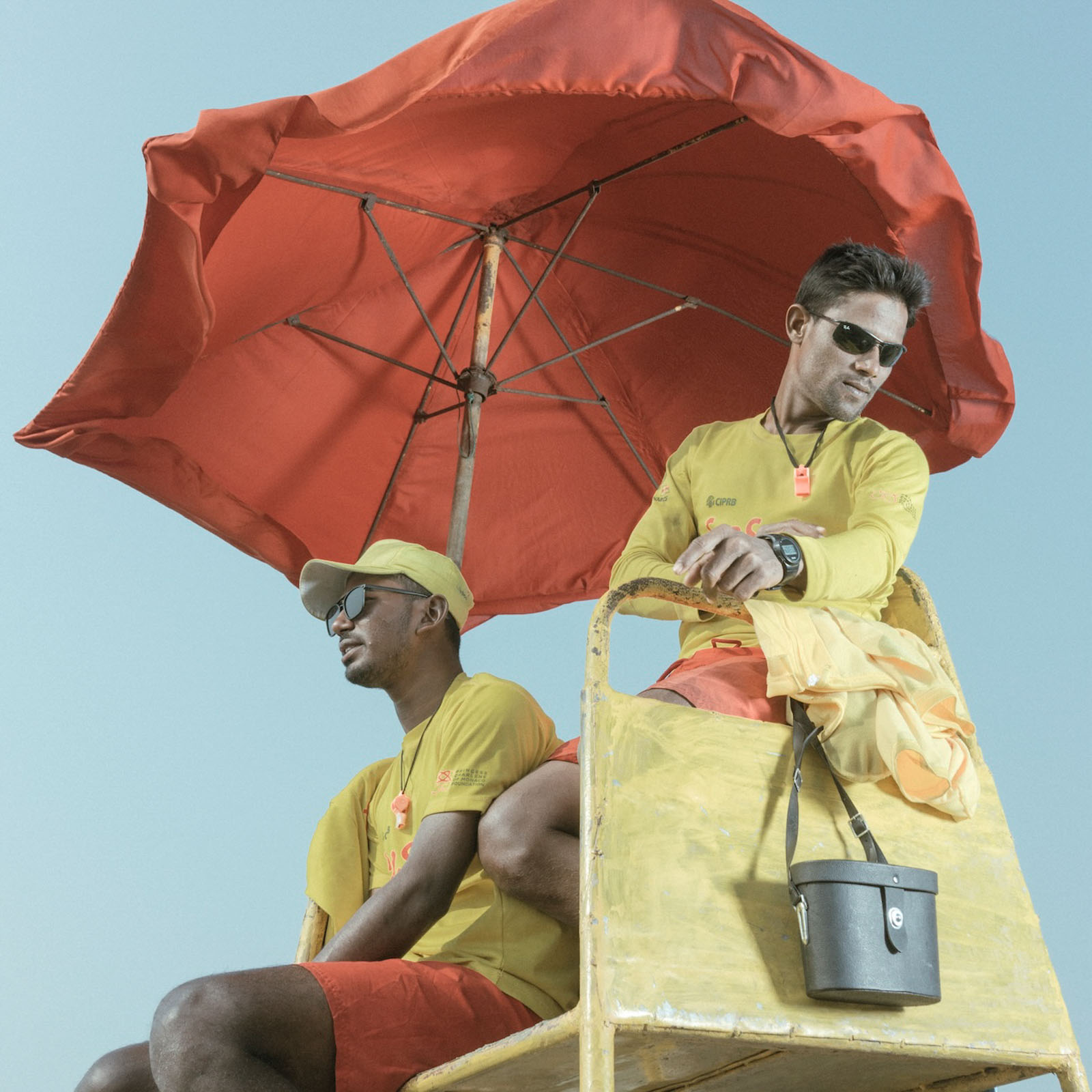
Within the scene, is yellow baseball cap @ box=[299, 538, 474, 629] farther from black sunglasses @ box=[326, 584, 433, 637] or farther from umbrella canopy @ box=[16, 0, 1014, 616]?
umbrella canopy @ box=[16, 0, 1014, 616]

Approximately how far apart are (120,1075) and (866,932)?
4.91 feet

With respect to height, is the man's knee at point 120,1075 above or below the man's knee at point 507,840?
below

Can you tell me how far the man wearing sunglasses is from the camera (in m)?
2.28

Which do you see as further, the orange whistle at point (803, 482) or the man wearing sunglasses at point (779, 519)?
the orange whistle at point (803, 482)

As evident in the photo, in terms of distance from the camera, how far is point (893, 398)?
3.53 metres

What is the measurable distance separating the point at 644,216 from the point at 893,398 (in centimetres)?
102

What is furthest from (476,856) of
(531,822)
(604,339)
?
(604,339)

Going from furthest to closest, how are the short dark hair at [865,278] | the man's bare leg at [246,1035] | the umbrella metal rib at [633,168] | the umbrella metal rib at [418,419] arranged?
the umbrella metal rib at [418,419], the umbrella metal rib at [633,168], the short dark hair at [865,278], the man's bare leg at [246,1035]

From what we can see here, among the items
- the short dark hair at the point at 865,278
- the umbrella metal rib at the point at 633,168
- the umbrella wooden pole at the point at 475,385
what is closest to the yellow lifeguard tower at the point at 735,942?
the short dark hair at the point at 865,278

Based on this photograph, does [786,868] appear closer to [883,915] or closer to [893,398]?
[883,915]

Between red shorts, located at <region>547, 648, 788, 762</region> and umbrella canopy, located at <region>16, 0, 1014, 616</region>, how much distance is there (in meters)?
1.12

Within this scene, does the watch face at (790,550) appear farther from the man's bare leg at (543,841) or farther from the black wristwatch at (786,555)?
the man's bare leg at (543,841)

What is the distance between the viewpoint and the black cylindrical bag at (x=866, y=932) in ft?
6.26

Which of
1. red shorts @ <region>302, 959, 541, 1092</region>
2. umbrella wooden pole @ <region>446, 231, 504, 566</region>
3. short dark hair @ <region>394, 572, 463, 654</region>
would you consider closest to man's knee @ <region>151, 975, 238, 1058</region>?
red shorts @ <region>302, 959, 541, 1092</region>
